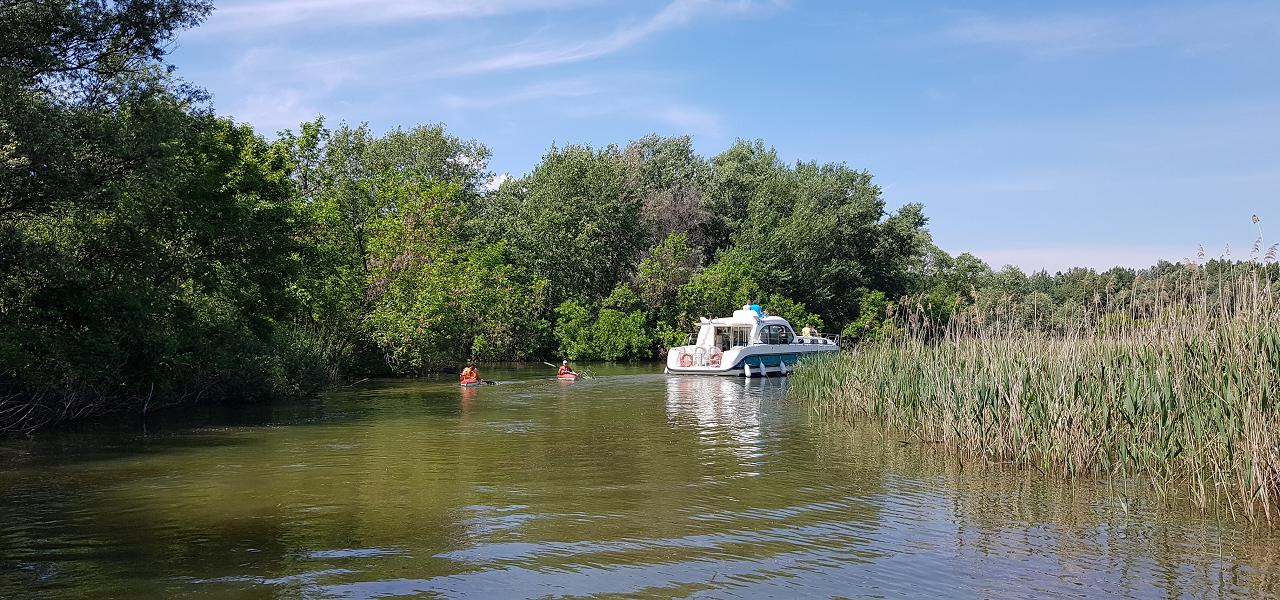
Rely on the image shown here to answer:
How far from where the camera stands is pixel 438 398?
78.1ft

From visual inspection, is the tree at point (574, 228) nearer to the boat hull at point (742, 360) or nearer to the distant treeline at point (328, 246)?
the distant treeline at point (328, 246)

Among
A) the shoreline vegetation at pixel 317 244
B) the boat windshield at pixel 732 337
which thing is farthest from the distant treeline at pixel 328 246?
the boat windshield at pixel 732 337

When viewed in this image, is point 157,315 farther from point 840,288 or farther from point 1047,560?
point 840,288

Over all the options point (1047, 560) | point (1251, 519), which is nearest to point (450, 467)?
point (1047, 560)

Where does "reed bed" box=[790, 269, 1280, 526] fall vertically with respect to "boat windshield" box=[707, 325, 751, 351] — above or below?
below

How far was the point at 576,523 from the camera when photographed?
8977 mm

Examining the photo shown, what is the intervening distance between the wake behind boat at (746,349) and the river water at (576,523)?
16188 mm

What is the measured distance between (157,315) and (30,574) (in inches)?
515

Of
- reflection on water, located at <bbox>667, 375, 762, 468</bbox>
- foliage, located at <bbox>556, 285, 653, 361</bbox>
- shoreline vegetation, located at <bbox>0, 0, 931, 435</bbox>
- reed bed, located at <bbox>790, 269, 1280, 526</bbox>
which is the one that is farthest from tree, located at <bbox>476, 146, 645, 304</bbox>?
reed bed, located at <bbox>790, 269, 1280, 526</bbox>

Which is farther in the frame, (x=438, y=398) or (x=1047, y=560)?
(x=438, y=398)

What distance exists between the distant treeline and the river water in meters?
3.18

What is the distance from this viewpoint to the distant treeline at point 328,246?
15.5 m

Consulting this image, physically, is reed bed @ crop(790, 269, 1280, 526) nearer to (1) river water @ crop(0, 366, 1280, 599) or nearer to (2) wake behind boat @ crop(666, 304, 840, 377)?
(1) river water @ crop(0, 366, 1280, 599)

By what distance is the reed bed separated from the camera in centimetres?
854
